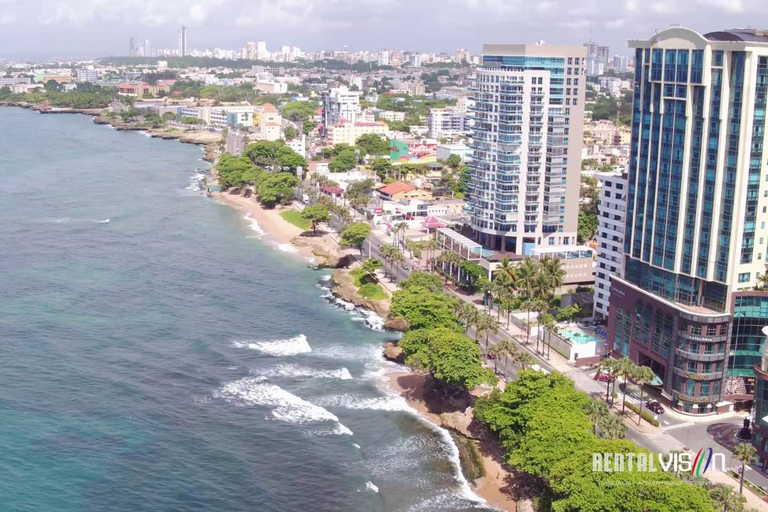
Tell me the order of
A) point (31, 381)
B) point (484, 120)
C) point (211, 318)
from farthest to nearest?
point (484, 120) < point (211, 318) < point (31, 381)

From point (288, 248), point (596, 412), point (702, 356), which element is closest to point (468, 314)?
point (702, 356)

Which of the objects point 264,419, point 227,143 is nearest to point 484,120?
point 264,419

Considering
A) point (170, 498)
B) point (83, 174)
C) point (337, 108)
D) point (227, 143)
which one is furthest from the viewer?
point (337, 108)

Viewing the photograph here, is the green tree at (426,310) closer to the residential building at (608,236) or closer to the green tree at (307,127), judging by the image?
the residential building at (608,236)

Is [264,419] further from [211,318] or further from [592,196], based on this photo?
[592,196]

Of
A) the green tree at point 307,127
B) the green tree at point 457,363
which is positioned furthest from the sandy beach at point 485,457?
the green tree at point 307,127

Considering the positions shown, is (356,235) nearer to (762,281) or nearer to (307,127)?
(762,281)

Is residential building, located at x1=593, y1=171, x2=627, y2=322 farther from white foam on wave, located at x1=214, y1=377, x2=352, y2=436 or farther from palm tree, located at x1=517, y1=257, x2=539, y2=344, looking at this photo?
white foam on wave, located at x1=214, y1=377, x2=352, y2=436
